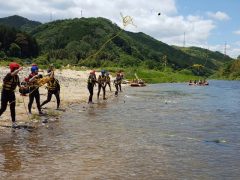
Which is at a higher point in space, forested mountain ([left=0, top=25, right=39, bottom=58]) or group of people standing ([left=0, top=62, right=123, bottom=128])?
forested mountain ([left=0, top=25, right=39, bottom=58])

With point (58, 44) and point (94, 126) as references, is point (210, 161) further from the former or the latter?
point (58, 44)

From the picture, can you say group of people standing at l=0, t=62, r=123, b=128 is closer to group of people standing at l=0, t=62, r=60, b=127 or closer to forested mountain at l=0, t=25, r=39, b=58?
group of people standing at l=0, t=62, r=60, b=127

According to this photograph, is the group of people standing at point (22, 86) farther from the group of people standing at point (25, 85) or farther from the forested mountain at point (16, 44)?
the forested mountain at point (16, 44)

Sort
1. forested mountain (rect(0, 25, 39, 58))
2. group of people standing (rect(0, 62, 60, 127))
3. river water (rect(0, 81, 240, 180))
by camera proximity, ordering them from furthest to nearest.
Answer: forested mountain (rect(0, 25, 39, 58)) → group of people standing (rect(0, 62, 60, 127)) → river water (rect(0, 81, 240, 180))

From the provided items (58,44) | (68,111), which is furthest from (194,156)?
(58,44)

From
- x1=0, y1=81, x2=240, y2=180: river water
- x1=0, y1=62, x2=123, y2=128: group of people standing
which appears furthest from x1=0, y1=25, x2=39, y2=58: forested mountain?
x1=0, y1=81, x2=240, y2=180: river water

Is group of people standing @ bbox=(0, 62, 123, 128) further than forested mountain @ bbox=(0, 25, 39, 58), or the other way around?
forested mountain @ bbox=(0, 25, 39, 58)

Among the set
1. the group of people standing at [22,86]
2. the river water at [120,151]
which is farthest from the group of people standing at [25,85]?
the river water at [120,151]

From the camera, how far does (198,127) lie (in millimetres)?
19672

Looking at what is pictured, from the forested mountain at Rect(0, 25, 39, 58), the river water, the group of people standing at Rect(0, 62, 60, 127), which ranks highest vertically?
the forested mountain at Rect(0, 25, 39, 58)

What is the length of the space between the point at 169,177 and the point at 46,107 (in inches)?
600

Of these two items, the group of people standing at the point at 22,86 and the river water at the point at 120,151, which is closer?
the river water at the point at 120,151

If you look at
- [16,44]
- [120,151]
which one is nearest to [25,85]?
[120,151]

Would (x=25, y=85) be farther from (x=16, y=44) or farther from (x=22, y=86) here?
(x=16, y=44)
